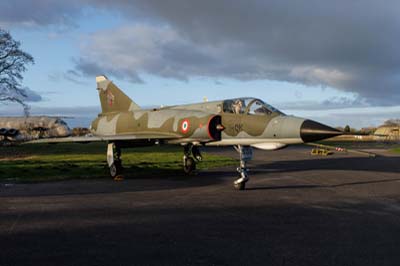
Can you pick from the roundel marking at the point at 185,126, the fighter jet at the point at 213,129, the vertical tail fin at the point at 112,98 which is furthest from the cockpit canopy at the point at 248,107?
A: the vertical tail fin at the point at 112,98

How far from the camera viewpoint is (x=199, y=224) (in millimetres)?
6484

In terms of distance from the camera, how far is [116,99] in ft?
61.3

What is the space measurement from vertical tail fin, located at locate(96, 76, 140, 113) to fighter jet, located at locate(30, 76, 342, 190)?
0.44 metres

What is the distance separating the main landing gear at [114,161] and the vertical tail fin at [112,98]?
4150 mm

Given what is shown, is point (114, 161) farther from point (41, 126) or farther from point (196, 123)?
point (41, 126)

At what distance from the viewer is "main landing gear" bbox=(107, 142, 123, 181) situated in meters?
13.8

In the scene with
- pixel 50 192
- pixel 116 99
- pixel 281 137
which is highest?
pixel 116 99

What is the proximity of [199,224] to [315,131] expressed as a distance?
494 cm

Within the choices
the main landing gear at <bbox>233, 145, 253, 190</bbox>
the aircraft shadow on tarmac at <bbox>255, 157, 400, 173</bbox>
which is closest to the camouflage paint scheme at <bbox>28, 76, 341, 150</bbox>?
the main landing gear at <bbox>233, 145, 253, 190</bbox>

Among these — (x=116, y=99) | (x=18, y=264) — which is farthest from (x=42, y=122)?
(x=18, y=264)

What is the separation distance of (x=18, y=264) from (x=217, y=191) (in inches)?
253

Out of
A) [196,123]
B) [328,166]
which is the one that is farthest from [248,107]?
[328,166]

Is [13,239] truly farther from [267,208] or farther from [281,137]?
[281,137]

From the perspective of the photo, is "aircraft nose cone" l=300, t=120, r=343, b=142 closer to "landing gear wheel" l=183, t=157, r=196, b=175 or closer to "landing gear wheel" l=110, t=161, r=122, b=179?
"landing gear wheel" l=183, t=157, r=196, b=175
